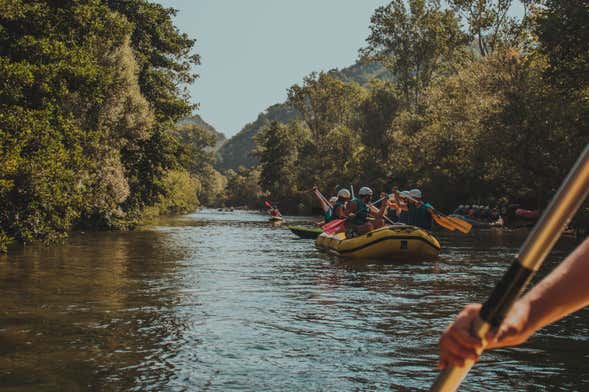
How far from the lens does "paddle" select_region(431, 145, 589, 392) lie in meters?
1.18

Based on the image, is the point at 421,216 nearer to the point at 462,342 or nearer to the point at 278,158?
the point at 462,342

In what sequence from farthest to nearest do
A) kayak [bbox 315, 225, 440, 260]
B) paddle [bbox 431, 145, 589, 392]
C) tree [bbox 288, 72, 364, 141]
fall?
tree [bbox 288, 72, 364, 141], kayak [bbox 315, 225, 440, 260], paddle [bbox 431, 145, 589, 392]

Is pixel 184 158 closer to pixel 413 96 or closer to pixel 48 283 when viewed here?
pixel 48 283

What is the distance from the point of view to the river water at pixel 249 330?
20.2ft

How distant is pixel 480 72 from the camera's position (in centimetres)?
3394

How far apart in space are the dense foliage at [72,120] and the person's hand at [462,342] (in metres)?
15.2

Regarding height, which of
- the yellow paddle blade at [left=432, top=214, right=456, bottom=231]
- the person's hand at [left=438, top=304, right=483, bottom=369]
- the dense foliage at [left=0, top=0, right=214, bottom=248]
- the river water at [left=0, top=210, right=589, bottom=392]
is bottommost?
the river water at [left=0, top=210, right=589, bottom=392]

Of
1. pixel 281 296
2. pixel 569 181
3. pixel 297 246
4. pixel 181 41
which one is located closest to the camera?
pixel 569 181

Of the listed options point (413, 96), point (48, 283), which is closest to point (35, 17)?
point (48, 283)

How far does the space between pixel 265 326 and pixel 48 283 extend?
17.7 ft

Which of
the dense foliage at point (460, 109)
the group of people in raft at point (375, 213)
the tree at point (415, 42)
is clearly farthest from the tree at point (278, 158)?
the group of people in raft at point (375, 213)

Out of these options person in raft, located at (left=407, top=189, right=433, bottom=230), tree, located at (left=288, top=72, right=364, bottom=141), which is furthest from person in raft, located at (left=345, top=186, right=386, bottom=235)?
tree, located at (left=288, top=72, right=364, bottom=141)

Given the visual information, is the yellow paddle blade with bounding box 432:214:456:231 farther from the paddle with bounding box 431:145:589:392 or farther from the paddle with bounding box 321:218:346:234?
the paddle with bounding box 431:145:589:392

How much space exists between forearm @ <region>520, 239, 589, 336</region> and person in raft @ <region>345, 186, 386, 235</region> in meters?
16.9
